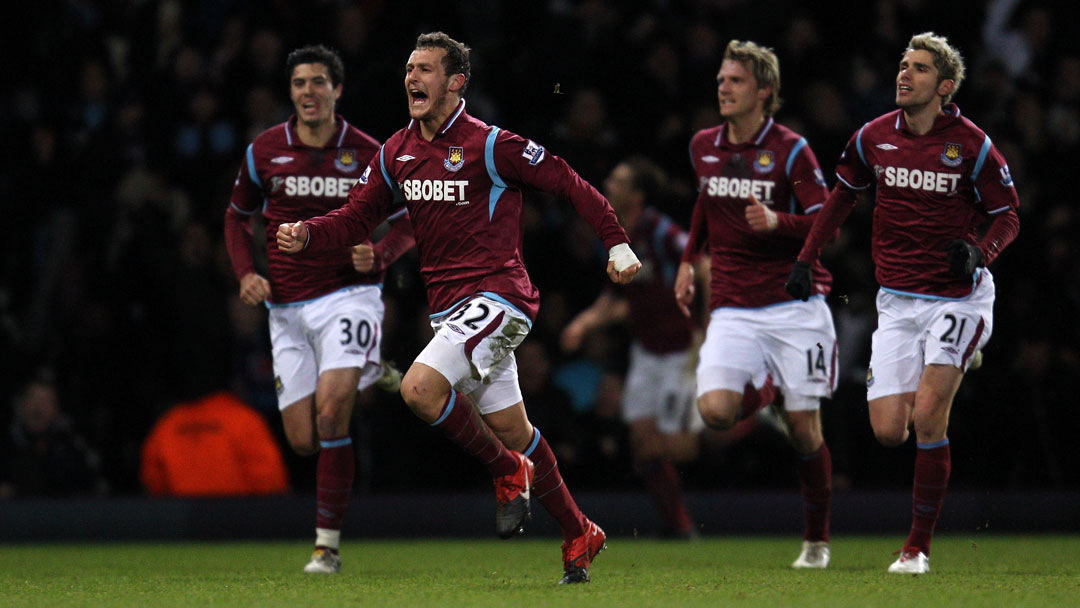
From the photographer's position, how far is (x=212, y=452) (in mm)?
11586

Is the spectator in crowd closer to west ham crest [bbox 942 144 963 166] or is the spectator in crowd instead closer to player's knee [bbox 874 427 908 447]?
player's knee [bbox 874 427 908 447]

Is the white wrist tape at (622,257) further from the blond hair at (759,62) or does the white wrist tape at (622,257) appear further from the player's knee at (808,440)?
the blond hair at (759,62)

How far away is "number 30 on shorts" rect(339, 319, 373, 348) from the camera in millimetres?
8359

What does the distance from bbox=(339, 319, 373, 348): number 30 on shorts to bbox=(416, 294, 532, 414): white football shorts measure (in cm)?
134

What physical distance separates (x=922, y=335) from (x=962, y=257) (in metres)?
0.59

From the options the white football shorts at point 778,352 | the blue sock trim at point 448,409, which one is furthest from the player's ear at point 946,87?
the blue sock trim at point 448,409

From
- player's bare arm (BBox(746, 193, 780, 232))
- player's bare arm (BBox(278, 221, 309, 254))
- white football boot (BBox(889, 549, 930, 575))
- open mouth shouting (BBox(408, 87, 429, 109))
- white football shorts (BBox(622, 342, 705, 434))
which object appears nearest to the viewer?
player's bare arm (BBox(278, 221, 309, 254))

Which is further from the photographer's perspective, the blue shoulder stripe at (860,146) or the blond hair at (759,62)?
the blond hair at (759,62)

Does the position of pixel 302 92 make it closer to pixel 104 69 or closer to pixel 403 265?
pixel 403 265

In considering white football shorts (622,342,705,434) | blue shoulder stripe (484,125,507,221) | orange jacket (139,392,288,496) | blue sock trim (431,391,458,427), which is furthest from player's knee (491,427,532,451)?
orange jacket (139,392,288,496)

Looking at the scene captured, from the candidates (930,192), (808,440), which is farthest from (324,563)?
(930,192)

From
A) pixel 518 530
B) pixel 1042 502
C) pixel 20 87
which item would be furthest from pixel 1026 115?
pixel 20 87

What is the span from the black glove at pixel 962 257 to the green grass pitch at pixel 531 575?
1.45m

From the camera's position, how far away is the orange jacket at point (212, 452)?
11.5 m
